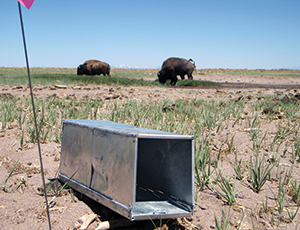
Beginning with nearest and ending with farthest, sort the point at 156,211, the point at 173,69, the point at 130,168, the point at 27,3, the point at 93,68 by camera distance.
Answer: the point at 27,3 → the point at 130,168 → the point at 156,211 → the point at 173,69 → the point at 93,68

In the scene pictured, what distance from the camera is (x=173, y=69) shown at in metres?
16.1

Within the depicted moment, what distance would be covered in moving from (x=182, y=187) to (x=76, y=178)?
0.84 m

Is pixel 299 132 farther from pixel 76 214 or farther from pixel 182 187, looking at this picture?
pixel 76 214

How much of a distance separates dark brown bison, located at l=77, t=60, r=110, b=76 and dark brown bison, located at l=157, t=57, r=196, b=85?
6.82 meters

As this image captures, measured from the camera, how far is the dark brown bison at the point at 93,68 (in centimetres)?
2205

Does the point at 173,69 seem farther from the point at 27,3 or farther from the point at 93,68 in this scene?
the point at 27,3

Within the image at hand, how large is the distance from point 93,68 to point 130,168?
2108cm

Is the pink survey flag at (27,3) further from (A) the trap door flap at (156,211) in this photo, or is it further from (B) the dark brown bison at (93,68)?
(B) the dark brown bison at (93,68)

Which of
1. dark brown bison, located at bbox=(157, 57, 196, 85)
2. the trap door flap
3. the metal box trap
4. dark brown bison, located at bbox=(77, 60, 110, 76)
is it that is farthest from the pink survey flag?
dark brown bison, located at bbox=(77, 60, 110, 76)

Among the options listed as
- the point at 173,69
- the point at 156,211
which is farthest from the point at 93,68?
the point at 156,211

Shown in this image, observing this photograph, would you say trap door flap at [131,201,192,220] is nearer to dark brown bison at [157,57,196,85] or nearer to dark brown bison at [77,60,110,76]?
dark brown bison at [157,57,196,85]

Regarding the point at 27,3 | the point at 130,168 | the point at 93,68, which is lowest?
the point at 93,68

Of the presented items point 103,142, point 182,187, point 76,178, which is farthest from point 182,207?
point 76,178

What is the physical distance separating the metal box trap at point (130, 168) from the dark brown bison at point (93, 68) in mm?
20178
